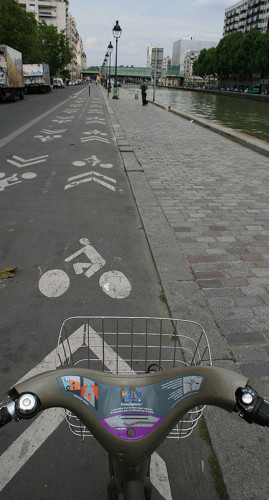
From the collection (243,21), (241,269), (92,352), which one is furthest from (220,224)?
(243,21)

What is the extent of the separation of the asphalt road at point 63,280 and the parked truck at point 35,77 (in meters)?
38.1

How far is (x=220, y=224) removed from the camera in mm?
5895

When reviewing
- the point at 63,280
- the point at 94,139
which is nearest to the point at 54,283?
the point at 63,280

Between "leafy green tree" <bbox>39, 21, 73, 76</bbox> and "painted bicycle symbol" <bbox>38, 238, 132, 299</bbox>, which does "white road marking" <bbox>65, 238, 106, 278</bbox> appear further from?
"leafy green tree" <bbox>39, 21, 73, 76</bbox>

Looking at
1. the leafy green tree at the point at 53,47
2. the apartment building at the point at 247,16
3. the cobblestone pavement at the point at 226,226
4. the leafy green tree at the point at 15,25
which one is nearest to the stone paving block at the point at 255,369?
the cobblestone pavement at the point at 226,226

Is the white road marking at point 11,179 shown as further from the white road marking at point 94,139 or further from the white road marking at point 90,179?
the white road marking at point 94,139

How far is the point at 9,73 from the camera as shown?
28.6 meters

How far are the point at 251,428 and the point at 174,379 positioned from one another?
1.38 m

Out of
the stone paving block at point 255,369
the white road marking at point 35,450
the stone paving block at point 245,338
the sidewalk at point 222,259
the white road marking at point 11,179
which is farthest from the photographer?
the white road marking at point 11,179

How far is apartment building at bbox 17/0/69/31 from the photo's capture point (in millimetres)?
121812

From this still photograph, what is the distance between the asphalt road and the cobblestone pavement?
0.65 m

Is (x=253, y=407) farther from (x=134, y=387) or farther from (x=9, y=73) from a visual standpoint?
(x=9, y=73)

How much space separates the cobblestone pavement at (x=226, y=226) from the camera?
10.8 feet

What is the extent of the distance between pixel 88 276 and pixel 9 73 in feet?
97.9
